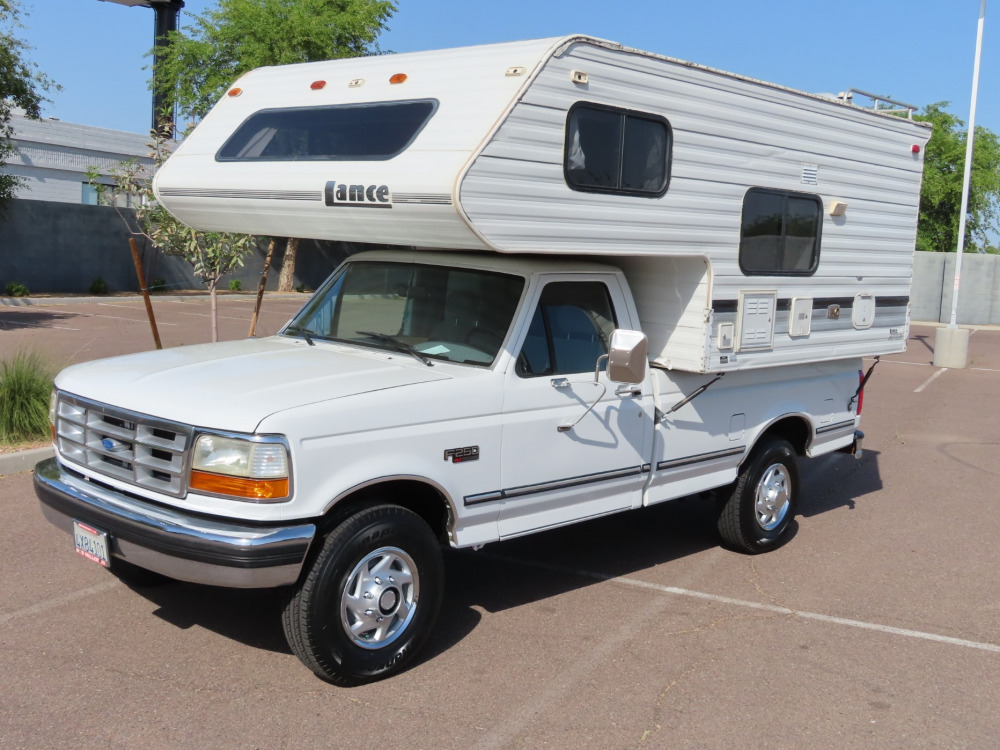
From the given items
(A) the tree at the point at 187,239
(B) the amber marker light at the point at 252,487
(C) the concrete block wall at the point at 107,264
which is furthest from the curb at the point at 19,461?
(C) the concrete block wall at the point at 107,264

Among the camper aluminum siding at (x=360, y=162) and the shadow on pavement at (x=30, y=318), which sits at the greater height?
the camper aluminum siding at (x=360, y=162)

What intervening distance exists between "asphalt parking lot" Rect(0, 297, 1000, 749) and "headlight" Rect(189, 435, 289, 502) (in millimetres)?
959

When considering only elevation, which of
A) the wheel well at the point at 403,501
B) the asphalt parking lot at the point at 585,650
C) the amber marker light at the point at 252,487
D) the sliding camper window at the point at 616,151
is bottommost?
the asphalt parking lot at the point at 585,650

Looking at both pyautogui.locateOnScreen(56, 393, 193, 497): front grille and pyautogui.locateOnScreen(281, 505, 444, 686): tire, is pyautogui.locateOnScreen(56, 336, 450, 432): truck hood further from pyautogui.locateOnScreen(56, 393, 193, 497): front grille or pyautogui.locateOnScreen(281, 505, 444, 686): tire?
pyautogui.locateOnScreen(281, 505, 444, 686): tire

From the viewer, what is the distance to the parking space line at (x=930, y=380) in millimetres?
16078

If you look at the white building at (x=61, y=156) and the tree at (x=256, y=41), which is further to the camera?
the white building at (x=61, y=156)

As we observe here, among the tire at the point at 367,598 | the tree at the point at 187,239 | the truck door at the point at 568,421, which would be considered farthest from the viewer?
the tree at the point at 187,239

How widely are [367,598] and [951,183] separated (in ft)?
114

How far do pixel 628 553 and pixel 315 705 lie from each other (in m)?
2.98

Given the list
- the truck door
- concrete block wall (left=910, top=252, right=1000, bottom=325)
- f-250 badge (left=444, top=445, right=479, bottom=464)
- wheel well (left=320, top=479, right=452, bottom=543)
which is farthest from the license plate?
concrete block wall (left=910, top=252, right=1000, bottom=325)

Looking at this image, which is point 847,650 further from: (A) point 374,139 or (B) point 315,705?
(A) point 374,139

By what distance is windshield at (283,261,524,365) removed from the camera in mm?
5426

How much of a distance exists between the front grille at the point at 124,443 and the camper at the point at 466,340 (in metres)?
0.01

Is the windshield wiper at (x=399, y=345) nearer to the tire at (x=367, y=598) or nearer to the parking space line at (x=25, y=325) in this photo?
the tire at (x=367, y=598)
